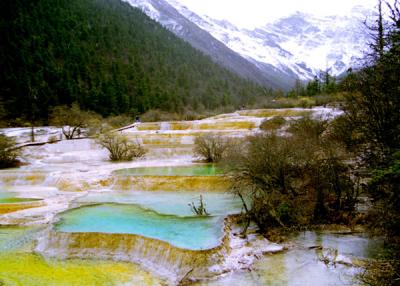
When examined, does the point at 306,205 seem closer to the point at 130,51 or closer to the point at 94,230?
the point at 94,230

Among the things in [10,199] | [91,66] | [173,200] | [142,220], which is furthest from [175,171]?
[91,66]

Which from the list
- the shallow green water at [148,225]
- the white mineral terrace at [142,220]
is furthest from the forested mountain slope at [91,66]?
the shallow green water at [148,225]

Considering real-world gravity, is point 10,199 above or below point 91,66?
below

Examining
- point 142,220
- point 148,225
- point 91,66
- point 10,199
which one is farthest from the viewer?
point 91,66

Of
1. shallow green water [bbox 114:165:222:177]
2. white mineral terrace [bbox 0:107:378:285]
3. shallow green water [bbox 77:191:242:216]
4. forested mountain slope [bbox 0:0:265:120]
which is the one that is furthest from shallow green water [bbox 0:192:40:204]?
forested mountain slope [bbox 0:0:265:120]

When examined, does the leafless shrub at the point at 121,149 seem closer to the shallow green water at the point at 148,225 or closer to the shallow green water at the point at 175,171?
the shallow green water at the point at 175,171

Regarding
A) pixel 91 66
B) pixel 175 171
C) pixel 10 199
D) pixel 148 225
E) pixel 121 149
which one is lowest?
pixel 10 199

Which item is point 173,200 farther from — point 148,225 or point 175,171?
point 175,171
